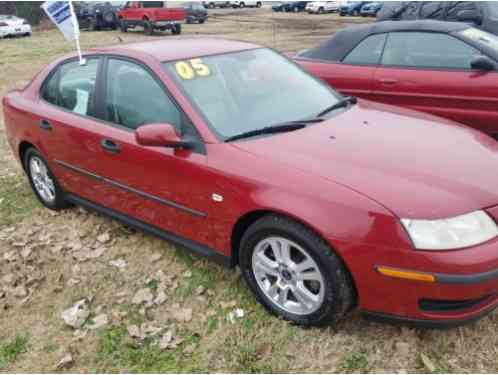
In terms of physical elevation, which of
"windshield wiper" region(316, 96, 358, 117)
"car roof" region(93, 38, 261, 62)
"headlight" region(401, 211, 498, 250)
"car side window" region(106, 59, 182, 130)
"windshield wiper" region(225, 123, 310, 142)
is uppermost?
"car roof" region(93, 38, 261, 62)

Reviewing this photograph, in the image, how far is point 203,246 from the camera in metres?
3.08

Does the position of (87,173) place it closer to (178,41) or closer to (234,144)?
(178,41)

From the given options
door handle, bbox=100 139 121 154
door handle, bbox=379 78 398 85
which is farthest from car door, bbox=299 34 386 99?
door handle, bbox=100 139 121 154

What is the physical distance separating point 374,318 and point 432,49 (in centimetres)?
359

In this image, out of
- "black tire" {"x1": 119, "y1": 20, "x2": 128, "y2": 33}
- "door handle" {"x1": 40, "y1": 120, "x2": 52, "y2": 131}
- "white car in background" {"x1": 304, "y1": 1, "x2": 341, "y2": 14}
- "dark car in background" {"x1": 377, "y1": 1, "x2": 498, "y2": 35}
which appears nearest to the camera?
"door handle" {"x1": 40, "y1": 120, "x2": 52, "y2": 131}

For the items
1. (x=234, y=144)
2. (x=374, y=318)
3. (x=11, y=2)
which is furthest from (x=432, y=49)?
(x=11, y=2)

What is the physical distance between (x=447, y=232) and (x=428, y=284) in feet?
0.82

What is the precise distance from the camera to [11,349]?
286cm

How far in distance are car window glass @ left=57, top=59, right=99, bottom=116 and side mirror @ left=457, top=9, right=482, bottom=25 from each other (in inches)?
257

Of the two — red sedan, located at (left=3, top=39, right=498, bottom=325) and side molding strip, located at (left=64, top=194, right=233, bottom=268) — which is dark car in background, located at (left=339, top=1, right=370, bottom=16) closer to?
red sedan, located at (left=3, top=39, right=498, bottom=325)

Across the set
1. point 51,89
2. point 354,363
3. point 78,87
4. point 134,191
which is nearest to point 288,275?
point 354,363

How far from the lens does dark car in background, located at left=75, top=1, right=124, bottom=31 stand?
28.3 m

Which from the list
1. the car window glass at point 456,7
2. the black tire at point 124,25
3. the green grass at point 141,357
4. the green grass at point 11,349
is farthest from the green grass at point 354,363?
the black tire at point 124,25

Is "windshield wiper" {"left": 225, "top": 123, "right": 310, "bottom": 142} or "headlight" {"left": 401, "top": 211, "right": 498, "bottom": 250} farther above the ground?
"windshield wiper" {"left": 225, "top": 123, "right": 310, "bottom": 142}
